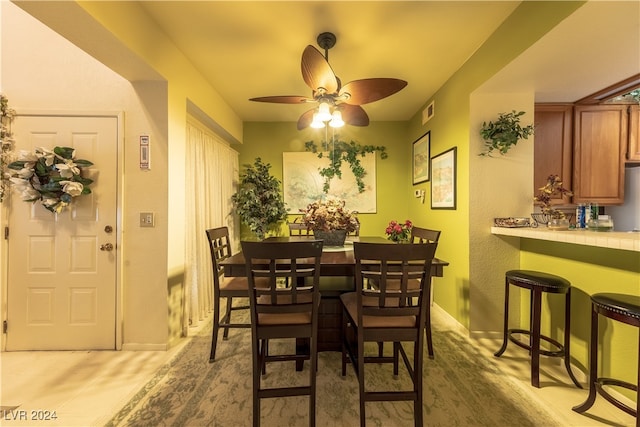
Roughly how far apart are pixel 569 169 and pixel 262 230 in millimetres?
3924

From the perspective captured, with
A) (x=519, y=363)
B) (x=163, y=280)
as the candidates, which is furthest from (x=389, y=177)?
(x=163, y=280)

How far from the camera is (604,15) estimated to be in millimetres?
1566

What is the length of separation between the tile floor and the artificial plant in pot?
2.05 metres

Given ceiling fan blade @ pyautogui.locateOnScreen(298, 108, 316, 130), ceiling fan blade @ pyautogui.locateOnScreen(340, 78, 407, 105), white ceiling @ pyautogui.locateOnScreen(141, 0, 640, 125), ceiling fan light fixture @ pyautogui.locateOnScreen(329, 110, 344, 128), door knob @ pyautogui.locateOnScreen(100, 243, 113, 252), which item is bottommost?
door knob @ pyautogui.locateOnScreen(100, 243, 113, 252)

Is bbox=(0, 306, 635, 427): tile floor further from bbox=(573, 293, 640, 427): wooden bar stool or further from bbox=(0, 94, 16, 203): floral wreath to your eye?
bbox=(0, 94, 16, 203): floral wreath

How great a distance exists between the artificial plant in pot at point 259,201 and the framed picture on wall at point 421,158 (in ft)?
7.01

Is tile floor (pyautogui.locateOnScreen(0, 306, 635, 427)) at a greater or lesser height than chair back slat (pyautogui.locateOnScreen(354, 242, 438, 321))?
lesser

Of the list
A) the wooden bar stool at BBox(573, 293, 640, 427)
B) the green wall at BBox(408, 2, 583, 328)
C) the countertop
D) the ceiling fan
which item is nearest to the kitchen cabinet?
the green wall at BBox(408, 2, 583, 328)

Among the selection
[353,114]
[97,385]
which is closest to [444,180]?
[353,114]

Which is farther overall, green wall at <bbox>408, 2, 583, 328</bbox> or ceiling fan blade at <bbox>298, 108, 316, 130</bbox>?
ceiling fan blade at <bbox>298, 108, 316, 130</bbox>

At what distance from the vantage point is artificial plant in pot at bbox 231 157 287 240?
13.5ft

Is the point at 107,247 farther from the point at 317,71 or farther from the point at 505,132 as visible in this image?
the point at 505,132

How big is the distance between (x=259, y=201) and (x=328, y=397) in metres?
2.94

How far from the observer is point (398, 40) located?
2.32 meters
